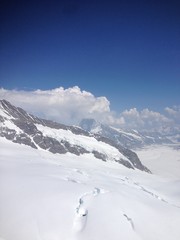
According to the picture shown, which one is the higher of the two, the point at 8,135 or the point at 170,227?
the point at 8,135

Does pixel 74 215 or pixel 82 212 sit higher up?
pixel 82 212

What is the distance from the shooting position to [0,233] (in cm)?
4162

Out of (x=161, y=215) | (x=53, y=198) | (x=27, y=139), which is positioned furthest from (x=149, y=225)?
(x=27, y=139)

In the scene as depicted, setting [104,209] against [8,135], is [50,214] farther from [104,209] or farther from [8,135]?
[8,135]

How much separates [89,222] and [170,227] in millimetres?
19060

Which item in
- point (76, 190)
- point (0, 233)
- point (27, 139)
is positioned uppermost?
point (27, 139)

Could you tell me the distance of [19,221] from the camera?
47.7 meters

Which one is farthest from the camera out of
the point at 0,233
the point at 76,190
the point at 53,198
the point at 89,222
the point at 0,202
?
the point at 76,190

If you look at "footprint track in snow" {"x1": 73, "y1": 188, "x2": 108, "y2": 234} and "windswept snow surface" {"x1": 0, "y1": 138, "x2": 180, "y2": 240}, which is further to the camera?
"footprint track in snow" {"x1": 73, "y1": 188, "x2": 108, "y2": 234}

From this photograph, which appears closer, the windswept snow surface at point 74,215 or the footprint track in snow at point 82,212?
the windswept snow surface at point 74,215

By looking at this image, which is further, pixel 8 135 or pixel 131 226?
A: pixel 8 135

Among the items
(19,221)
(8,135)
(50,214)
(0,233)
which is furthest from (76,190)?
(8,135)

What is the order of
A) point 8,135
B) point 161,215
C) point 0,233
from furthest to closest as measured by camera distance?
point 8,135 → point 161,215 → point 0,233

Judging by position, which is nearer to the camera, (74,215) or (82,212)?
(74,215)
